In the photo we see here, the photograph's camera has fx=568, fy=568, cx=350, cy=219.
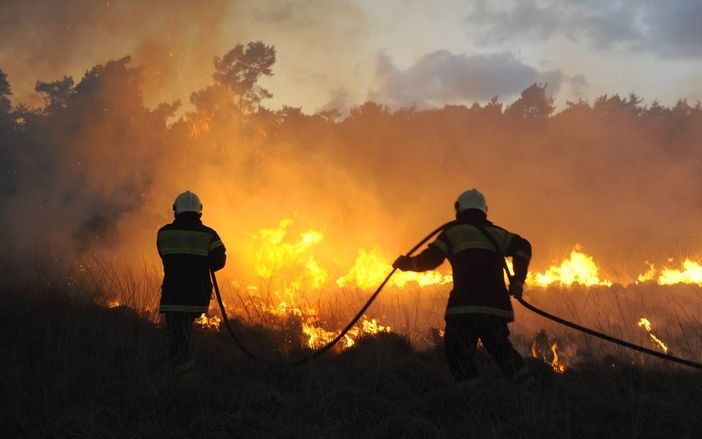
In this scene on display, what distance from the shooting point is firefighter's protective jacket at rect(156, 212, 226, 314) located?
5.78 m

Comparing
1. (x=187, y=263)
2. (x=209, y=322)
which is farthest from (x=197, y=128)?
(x=187, y=263)

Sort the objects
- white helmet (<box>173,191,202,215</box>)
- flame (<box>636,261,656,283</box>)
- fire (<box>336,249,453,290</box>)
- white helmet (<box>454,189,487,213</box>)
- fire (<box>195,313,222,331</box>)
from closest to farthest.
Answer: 1. white helmet (<box>454,189,487,213</box>)
2. white helmet (<box>173,191,202,215</box>)
3. fire (<box>195,313,222,331</box>)
4. fire (<box>336,249,453,290</box>)
5. flame (<box>636,261,656,283</box>)

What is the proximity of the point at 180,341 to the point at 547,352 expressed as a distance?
4.84 metres

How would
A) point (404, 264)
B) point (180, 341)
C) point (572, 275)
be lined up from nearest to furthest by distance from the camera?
point (404, 264) < point (180, 341) < point (572, 275)

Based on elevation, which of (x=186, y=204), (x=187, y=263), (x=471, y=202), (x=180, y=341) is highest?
(x=186, y=204)

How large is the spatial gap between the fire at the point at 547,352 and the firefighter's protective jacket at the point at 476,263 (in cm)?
185

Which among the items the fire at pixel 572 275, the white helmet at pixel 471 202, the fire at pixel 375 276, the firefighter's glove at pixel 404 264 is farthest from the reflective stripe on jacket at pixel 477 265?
the fire at pixel 572 275

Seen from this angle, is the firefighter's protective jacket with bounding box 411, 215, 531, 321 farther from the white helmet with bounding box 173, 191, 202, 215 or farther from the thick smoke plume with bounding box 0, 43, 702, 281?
the thick smoke plume with bounding box 0, 43, 702, 281

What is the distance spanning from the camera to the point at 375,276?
1515 cm

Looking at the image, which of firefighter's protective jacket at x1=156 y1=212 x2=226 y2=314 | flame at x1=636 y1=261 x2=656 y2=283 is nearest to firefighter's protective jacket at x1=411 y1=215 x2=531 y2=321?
firefighter's protective jacket at x1=156 y1=212 x2=226 y2=314

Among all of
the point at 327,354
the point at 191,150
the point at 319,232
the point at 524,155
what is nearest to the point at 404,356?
the point at 327,354

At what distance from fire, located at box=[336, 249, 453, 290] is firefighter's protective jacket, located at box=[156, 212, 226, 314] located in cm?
739

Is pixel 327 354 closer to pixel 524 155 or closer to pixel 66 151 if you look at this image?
pixel 66 151

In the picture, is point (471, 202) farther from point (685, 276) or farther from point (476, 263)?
point (685, 276)
